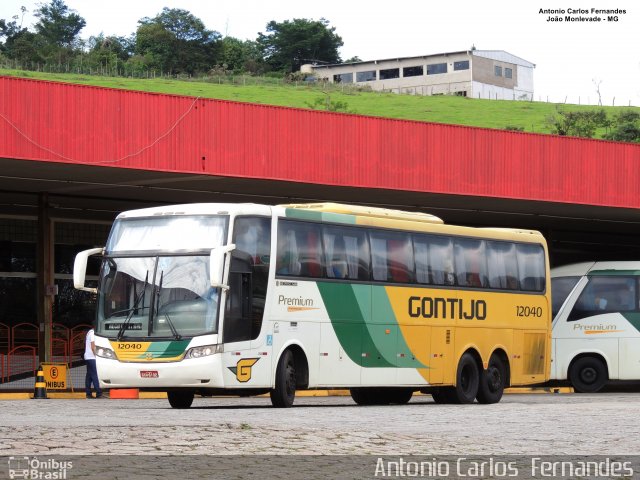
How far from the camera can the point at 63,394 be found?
2884cm

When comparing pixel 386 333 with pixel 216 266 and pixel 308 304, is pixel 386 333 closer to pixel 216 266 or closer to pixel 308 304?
pixel 308 304

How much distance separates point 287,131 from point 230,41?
4547 inches

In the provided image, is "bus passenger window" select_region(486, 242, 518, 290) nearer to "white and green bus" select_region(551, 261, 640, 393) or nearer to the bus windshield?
"white and green bus" select_region(551, 261, 640, 393)

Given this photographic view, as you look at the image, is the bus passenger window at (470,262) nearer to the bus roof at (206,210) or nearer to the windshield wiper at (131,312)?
the bus roof at (206,210)

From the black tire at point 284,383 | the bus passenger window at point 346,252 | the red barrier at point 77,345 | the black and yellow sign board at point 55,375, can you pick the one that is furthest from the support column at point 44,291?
the black tire at point 284,383

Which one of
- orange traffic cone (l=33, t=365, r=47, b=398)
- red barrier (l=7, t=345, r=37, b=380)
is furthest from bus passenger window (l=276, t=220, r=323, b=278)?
red barrier (l=7, t=345, r=37, b=380)

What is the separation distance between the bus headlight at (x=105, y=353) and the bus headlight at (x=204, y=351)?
4.24ft

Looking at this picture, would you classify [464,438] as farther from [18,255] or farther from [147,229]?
[18,255]

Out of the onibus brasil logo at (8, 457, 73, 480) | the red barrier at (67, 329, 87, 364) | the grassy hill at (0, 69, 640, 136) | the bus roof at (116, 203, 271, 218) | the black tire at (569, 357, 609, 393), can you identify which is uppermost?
the grassy hill at (0, 69, 640, 136)

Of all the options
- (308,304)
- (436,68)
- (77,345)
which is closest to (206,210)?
Answer: (308,304)

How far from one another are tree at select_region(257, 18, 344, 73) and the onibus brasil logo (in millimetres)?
137316

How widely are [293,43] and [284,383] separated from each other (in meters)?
130

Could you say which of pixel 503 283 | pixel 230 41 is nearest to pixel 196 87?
pixel 230 41

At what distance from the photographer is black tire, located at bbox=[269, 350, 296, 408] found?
20266 mm
